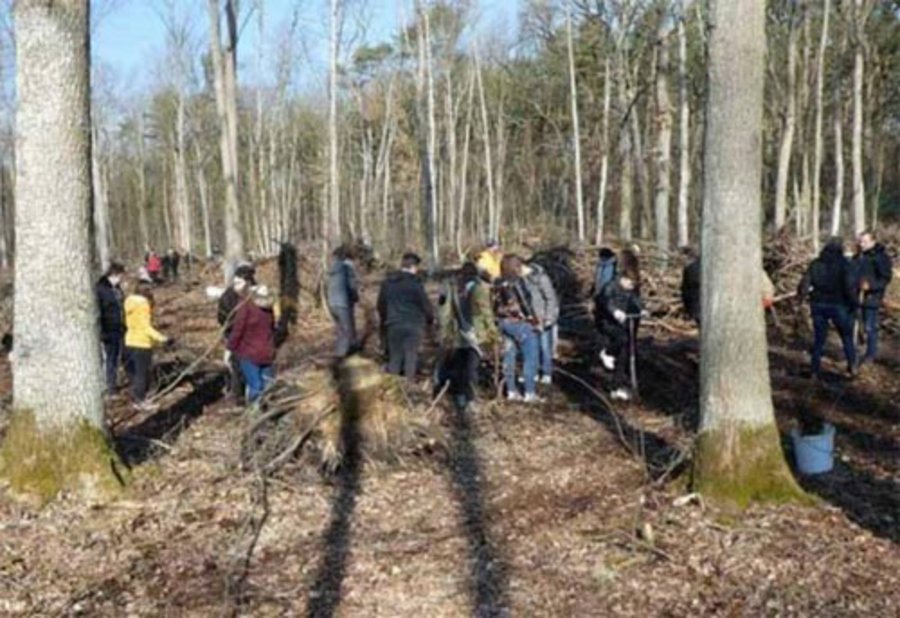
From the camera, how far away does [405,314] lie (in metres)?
11.2

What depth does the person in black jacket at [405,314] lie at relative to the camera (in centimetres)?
1120

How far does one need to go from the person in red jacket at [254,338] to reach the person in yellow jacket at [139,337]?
1.35m

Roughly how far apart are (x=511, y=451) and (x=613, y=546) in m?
2.83

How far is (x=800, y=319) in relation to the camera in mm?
15992

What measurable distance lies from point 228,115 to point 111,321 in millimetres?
9758

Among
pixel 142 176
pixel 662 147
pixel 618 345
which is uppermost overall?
pixel 142 176

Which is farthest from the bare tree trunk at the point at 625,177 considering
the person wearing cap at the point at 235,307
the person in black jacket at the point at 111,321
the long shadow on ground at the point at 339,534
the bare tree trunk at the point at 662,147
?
the long shadow on ground at the point at 339,534

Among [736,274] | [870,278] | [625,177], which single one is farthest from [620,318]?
[625,177]

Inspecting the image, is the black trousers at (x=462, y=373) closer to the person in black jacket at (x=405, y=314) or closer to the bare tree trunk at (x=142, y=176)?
the person in black jacket at (x=405, y=314)

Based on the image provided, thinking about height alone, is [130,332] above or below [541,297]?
below

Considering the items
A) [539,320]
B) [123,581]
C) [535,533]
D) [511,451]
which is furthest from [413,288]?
[123,581]

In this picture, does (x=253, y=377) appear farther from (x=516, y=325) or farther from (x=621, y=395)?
(x=621, y=395)

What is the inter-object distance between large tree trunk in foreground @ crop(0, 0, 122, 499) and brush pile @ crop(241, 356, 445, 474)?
56.4 inches

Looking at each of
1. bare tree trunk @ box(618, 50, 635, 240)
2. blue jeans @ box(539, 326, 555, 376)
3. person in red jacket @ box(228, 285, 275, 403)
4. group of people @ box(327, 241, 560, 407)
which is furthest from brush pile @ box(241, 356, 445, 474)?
bare tree trunk @ box(618, 50, 635, 240)
